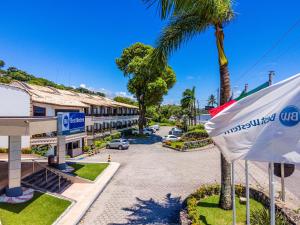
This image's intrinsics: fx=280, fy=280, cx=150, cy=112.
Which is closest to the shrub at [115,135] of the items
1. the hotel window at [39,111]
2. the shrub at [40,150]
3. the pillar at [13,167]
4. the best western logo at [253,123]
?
the shrub at [40,150]

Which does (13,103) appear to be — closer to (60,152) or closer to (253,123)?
(60,152)

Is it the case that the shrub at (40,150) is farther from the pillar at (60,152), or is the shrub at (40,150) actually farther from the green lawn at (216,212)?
the green lawn at (216,212)

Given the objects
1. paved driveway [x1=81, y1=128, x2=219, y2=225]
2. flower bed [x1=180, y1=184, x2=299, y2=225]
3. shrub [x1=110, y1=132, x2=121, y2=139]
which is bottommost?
paved driveway [x1=81, y1=128, x2=219, y2=225]

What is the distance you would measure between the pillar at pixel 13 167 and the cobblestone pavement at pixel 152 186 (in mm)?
4100

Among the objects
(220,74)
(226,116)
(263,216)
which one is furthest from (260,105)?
(220,74)

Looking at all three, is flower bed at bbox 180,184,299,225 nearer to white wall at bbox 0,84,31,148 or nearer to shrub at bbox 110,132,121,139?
white wall at bbox 0,84,31,148

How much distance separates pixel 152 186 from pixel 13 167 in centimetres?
988

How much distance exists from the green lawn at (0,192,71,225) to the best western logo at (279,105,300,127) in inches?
461

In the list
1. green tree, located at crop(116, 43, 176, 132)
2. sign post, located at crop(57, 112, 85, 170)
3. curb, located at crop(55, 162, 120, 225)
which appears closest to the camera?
curb, located at crop(55, 162, 120, 225)

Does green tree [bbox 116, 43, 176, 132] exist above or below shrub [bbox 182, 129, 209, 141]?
above

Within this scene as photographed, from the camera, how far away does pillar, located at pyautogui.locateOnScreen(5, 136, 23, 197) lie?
14891 mm

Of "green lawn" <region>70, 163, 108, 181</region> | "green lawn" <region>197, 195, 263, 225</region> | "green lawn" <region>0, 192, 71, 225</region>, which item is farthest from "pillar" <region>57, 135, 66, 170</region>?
"green lawn" <region>197, 195, 263, 225</region>

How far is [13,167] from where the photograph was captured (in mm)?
14945

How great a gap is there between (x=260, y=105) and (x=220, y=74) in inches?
292
